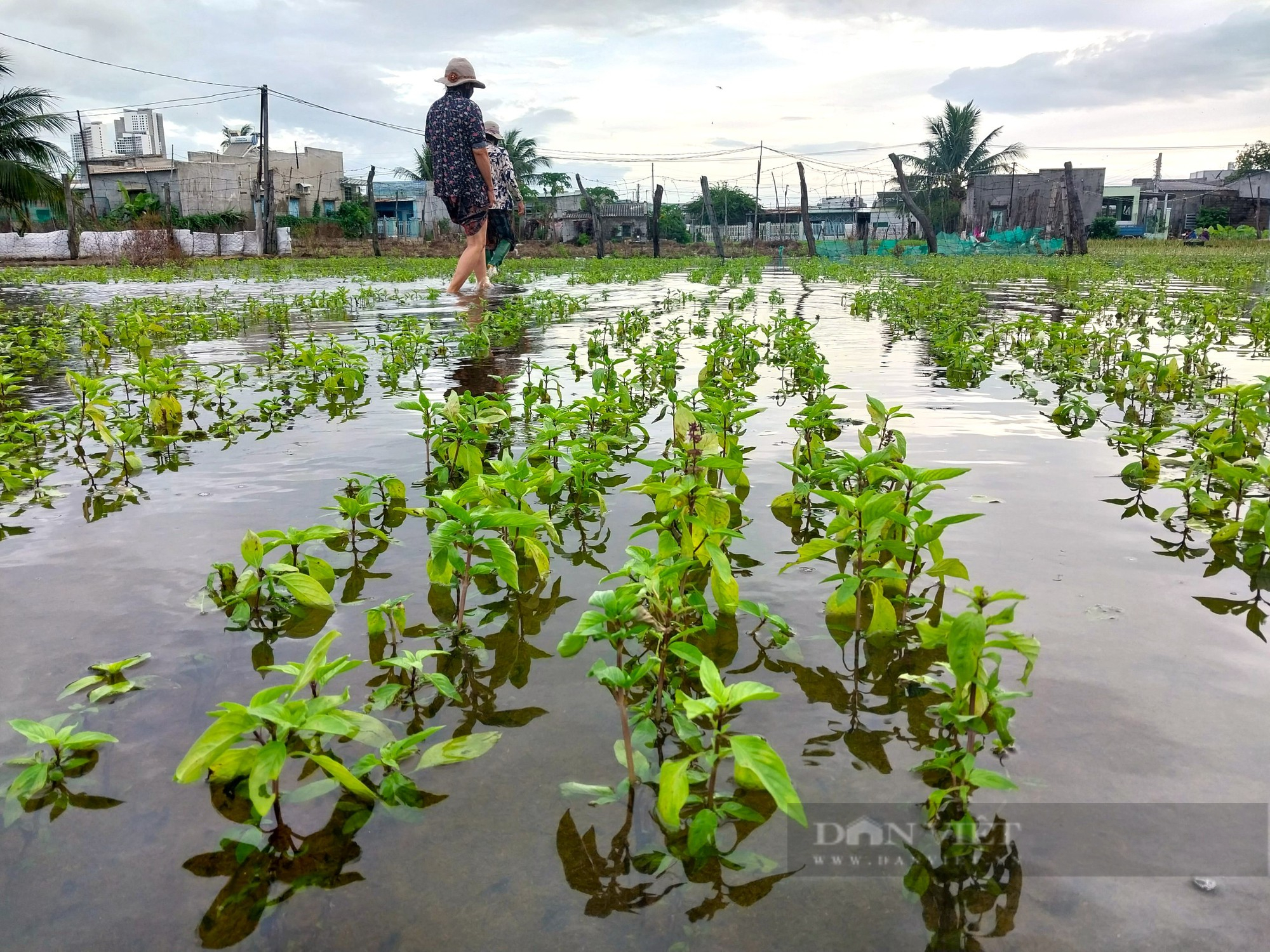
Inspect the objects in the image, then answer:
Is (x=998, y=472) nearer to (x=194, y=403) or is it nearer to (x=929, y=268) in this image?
(x=194, y=403)

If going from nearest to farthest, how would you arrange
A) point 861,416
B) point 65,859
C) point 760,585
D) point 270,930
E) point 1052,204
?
point 270,930, point 65,859, point 760,585, point 861,416, point 1052,204

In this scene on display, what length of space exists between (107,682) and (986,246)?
1422 inches

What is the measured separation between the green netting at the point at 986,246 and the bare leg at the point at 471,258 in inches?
967

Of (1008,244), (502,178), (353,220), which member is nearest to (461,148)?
(502,178)

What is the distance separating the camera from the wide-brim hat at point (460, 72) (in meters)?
9.91

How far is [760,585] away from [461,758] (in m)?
1.15

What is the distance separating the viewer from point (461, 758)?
161 centimetres

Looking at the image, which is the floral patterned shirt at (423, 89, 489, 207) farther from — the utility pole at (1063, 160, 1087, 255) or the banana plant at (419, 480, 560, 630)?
the utility pole at (1063, 160, 1087, 255)

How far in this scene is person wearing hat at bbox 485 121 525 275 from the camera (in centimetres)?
1101

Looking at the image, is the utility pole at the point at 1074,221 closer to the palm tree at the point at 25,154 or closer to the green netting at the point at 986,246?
the green netting at the point at 986,246

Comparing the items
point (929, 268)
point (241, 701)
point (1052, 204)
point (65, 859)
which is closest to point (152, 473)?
point (241, 701)

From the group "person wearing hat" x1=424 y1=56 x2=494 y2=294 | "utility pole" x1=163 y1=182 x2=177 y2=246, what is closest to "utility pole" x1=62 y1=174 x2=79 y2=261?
"utility pole" x1=163 y1=182 x2=177 y2=246

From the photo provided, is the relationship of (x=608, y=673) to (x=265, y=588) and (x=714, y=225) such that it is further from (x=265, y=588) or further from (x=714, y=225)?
(x=714, y=225)

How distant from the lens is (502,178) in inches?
440
